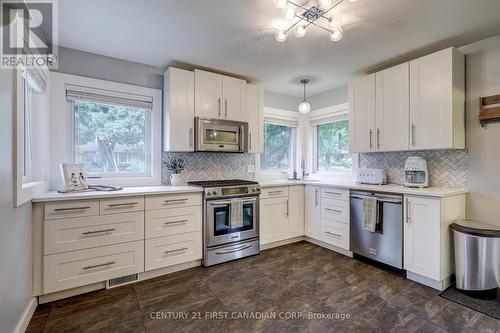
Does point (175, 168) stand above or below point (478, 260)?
above

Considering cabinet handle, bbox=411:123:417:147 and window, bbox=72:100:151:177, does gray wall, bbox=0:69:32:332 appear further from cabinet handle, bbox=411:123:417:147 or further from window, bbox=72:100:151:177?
cabinet handle, bbox=411:123:417:147

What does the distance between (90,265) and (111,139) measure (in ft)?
4.70

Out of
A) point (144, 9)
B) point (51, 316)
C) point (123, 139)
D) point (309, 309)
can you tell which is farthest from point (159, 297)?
point (144, 9)

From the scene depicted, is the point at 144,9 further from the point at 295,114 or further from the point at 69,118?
the point at 295,114

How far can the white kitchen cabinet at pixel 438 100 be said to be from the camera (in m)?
2.46

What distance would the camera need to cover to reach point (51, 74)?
2551 mm

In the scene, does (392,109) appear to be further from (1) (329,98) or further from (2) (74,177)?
(2) (74,177)

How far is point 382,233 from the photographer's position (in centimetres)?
279

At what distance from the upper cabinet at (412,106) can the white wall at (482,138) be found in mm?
105

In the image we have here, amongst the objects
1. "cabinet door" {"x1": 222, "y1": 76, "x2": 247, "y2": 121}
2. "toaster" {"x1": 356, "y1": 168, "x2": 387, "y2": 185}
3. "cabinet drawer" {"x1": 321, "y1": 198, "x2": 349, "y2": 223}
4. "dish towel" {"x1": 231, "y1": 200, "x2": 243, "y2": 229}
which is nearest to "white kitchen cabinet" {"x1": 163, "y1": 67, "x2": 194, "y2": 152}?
"cabinet door" {"x1": 222, "y1": 76, "x2": 247, "y2": 121}


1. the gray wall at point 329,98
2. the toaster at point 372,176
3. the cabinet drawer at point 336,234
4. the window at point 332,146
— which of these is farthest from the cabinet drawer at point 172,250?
the gray wall at point 329,98

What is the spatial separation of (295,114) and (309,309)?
321 cm

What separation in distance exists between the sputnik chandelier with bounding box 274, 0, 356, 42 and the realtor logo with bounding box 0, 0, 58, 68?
1.75 metres

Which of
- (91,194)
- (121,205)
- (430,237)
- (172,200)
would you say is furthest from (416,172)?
(91,194)
